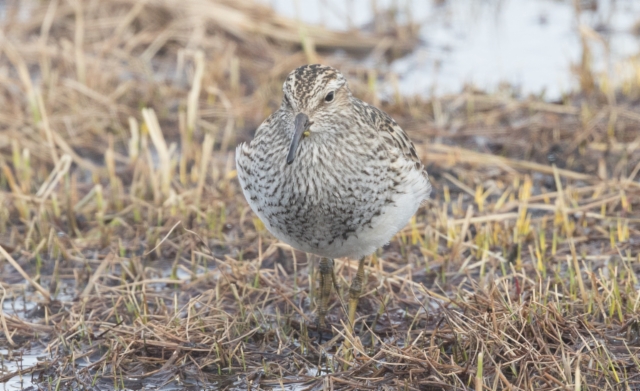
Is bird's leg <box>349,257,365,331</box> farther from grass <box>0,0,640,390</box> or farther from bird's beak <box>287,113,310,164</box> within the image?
bird's beak <box>287,113,310,164</box>

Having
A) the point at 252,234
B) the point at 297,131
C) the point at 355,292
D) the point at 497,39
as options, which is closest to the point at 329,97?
the point at 297,131

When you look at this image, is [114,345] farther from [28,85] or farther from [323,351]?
[28,85]

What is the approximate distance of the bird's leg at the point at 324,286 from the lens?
552 cm

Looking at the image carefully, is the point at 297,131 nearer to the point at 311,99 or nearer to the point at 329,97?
the point at 311,99

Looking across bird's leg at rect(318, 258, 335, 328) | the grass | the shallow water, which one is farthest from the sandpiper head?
the shallow water

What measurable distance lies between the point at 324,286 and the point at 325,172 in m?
1.01

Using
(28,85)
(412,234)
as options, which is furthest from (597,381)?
(28,85)

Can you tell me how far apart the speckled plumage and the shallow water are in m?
4.33

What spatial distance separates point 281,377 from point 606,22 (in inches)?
298

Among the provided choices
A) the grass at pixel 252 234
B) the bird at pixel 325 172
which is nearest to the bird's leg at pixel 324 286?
the grass at pixel 252 234

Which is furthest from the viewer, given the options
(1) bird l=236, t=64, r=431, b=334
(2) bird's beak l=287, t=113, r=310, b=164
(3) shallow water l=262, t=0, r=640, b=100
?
(3) shallow water l=262, t=0, r=640, b=100

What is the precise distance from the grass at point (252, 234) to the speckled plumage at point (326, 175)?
18.6 inches

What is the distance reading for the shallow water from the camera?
9.75 m

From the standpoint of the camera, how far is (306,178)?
189 inches
